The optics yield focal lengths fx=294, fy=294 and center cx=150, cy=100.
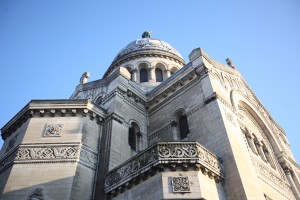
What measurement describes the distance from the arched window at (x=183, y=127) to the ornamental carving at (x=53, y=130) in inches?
261

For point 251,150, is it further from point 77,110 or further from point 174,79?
point 77,110

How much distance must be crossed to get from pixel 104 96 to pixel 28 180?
7.38 m

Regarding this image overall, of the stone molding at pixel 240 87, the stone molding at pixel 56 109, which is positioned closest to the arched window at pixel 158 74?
the stone molding at pixel 240 87

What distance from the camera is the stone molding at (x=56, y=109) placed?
15.5 meters

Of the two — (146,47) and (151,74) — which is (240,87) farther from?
(146,47)

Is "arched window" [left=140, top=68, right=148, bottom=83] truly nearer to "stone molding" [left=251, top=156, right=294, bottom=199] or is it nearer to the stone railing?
"stone molding" [left=251, top=156, right=294, bottom=199]

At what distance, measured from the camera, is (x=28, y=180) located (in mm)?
12828

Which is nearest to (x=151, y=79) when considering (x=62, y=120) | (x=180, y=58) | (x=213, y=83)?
(x=180, y=58)

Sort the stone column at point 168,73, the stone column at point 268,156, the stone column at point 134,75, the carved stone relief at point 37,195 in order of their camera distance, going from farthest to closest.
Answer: the stone column at point 168,73, the stone column at point 134,75, the stone column at point 268,156, the carved stone relief at point 37,195

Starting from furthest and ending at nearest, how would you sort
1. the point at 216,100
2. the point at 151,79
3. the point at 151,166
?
the point at 151,79
the point at 216,100
the point at 151,166

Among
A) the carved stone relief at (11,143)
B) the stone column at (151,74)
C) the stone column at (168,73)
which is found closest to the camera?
the carved stone relief at (11,143)

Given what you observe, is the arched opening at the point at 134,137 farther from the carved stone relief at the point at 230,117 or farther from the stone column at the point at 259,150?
the stone column at the point at 259,150

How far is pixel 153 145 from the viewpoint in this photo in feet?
39.5

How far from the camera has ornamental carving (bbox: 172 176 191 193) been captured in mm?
10812
